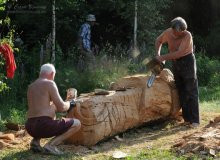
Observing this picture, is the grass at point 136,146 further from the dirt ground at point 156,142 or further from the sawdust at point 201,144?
the sawdust at point 201,144

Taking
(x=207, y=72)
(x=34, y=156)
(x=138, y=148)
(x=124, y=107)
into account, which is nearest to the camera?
(x=34, y=156)

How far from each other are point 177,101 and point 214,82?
5595 mm

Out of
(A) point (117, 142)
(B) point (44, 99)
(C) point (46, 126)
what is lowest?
(A) point (117, 142)

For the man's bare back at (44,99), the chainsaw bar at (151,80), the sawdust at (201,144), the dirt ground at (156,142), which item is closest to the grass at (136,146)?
the dirt ground at (156,142)

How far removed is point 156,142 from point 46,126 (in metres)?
1.88

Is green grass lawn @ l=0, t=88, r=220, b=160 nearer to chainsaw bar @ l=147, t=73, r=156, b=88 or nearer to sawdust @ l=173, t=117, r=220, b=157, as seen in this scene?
sawdust @ l=173, t=117, r=220, b=157

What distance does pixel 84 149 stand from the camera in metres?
7.80

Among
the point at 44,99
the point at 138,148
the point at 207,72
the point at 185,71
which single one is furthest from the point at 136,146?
the point at 207,72

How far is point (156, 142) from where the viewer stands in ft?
27.0

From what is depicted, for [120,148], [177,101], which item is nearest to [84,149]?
[120,148]

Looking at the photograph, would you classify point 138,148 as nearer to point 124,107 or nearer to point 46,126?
point 124,107

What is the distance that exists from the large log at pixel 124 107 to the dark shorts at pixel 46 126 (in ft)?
1.85

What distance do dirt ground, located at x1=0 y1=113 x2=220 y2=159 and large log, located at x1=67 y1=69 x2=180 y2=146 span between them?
182mm

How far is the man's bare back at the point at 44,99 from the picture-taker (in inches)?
285
